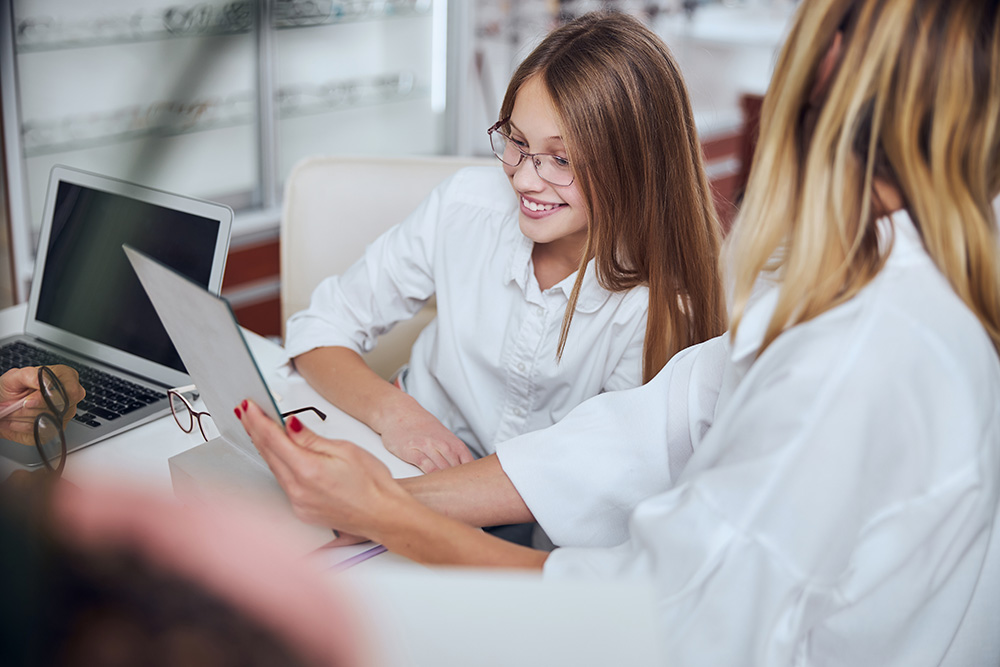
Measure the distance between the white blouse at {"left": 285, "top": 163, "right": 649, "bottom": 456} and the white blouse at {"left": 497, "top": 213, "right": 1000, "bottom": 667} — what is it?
0.44 meters

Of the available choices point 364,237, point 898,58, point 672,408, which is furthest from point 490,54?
point 898,58

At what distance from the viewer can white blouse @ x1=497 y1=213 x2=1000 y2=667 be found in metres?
0.55

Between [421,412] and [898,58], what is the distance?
66 cm

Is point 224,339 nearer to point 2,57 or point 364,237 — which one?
point 2,57

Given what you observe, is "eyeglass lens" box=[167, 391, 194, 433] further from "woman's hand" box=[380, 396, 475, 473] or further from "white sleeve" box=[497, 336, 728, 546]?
"white sleeve" box=[497, 336, 728, 546]

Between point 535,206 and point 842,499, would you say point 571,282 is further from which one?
point 842,499

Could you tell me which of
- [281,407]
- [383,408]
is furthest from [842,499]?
[281,407]

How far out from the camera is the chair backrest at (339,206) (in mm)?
1436

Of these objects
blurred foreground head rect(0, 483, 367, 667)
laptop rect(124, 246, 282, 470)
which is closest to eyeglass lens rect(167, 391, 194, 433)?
laptop rect(124, 246, 282, 470)

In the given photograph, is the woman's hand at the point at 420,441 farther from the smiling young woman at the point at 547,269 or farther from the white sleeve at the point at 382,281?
the white sleeve at the point at 382,281

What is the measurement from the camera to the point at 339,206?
4.75ft

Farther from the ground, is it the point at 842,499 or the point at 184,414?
the point at 842,499

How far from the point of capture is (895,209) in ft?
1.98

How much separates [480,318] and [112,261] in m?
1.01
